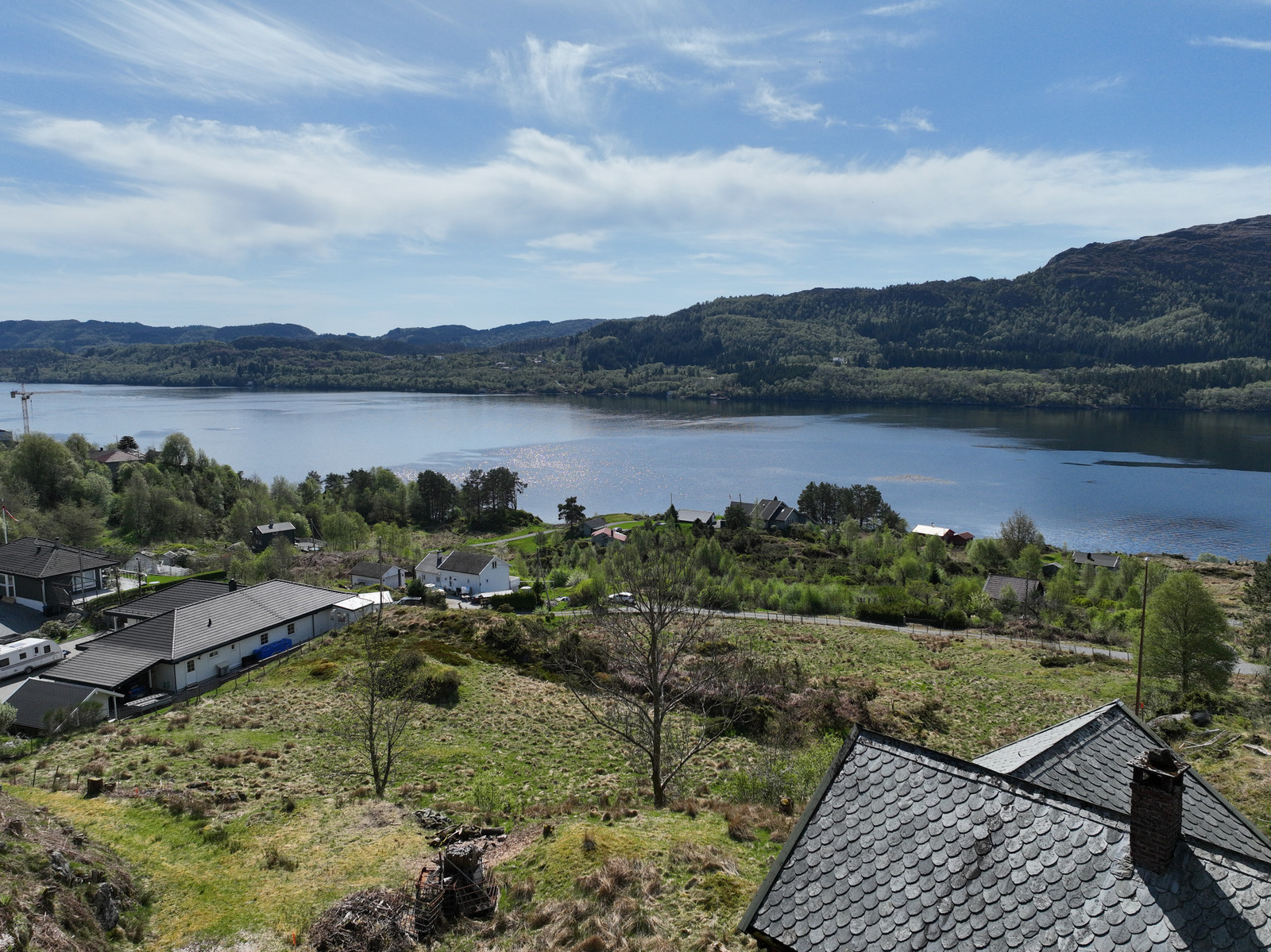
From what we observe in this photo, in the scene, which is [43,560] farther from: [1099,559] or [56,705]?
[1099,559]

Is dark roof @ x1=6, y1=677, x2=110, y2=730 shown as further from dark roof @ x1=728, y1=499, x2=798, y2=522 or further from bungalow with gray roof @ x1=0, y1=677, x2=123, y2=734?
dark roof @ x1=728, y1=499, x2=798, y2=522

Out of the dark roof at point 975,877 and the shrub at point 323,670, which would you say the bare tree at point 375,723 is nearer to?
the shrub at point 323,670

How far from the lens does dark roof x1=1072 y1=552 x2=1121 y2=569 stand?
61.7 m

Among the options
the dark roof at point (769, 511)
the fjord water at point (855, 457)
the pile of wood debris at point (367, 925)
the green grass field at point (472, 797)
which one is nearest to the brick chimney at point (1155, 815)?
the green grass field at point (472, 797)

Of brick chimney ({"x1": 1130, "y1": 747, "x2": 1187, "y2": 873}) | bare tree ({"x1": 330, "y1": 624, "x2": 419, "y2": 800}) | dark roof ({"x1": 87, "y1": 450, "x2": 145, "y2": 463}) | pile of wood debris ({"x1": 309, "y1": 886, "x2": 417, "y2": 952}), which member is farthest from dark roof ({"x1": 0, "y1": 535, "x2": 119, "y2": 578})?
brick chimney ({"x1": 1130, "y1": 747, "x2": 1187, "y2": 873})

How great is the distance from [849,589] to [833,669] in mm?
22705

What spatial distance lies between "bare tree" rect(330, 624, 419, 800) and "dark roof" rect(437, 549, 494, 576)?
25.9 metres

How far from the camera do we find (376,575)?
52.2 metres

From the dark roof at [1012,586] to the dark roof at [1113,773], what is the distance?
150 feet

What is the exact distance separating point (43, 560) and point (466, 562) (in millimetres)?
24821

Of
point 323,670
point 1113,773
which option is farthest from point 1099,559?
point 1113,773

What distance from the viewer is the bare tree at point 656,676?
1489 centimetres

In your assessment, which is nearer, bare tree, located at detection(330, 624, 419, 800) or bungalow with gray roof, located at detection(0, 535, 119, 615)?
bare tree, located at detection(330, 624, 419, 800)

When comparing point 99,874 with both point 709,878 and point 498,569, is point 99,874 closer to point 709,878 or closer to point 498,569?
point 709,878
